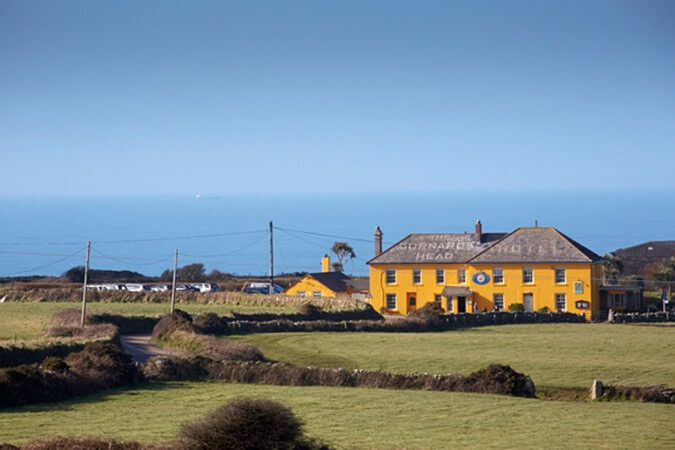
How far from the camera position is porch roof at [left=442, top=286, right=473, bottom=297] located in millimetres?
66000

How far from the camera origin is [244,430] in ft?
57.2

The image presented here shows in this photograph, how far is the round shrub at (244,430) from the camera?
17312 millimetres

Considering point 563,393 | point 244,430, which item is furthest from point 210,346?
point 244,430

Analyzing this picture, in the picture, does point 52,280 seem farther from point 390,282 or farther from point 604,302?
point 604,302

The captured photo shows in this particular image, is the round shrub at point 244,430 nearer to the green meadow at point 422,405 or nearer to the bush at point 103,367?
the green meadow at point 422,405

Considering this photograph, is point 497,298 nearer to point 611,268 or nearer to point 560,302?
point 560,302

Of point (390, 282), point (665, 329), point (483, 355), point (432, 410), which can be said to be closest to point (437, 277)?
point (390, 282)

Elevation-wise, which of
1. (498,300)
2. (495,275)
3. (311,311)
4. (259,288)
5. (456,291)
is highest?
(495,275)

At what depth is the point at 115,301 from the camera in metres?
64.9

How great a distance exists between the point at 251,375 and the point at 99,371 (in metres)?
4.67

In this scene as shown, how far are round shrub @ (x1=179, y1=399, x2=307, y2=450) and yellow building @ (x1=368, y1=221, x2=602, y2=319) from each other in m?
47.9

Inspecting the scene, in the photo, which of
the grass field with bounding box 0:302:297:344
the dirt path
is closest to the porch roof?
the grass field with bounding box 0:302:297:344

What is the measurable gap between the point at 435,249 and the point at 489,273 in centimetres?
463

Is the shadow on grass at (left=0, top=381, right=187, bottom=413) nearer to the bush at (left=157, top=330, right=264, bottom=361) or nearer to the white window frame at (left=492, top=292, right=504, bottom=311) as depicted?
the bush at (left=157, top=330, right=264, bottom=361)
